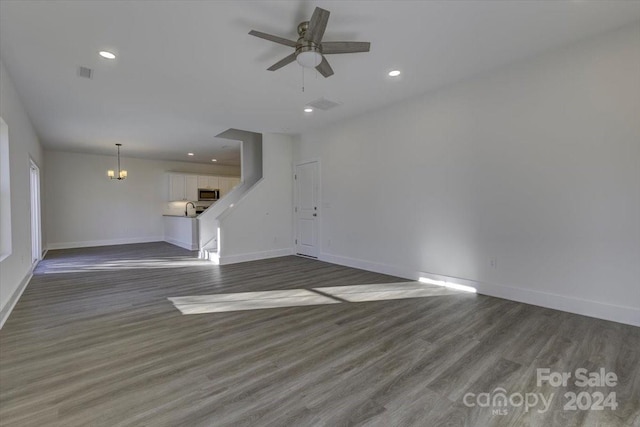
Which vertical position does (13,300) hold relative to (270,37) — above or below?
below

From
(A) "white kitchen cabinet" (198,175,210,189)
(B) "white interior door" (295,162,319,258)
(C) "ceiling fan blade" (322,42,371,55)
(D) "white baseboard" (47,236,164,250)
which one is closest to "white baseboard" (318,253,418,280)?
(B) "white interior door" (295,162,319,258)

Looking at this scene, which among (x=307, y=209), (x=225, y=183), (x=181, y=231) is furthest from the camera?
(x=225, y=183)

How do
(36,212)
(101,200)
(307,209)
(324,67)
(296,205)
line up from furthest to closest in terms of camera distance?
(101,200) < (296,205) < (307,209) < (36,212) < (324,67)

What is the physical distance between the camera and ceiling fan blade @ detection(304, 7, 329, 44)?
7.25 feet

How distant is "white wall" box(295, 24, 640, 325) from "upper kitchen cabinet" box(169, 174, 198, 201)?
24.3 feet

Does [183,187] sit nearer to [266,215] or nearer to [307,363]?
[266,215]

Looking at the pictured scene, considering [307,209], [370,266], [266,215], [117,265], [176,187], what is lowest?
[117,265]

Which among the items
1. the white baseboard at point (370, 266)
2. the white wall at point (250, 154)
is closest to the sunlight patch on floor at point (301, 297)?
the white baseboard at point (370, 266)

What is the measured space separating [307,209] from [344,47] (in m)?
4.26

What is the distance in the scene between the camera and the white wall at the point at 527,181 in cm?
284

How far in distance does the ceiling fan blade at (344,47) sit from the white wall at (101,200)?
898 cm

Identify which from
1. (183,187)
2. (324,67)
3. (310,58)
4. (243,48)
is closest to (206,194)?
(183,187)

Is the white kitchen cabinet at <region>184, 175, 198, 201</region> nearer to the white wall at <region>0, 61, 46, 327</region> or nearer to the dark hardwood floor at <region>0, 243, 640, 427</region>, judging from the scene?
the white wall at <region>0, 61, 46, 327</region>

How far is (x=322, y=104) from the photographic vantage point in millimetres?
4707
